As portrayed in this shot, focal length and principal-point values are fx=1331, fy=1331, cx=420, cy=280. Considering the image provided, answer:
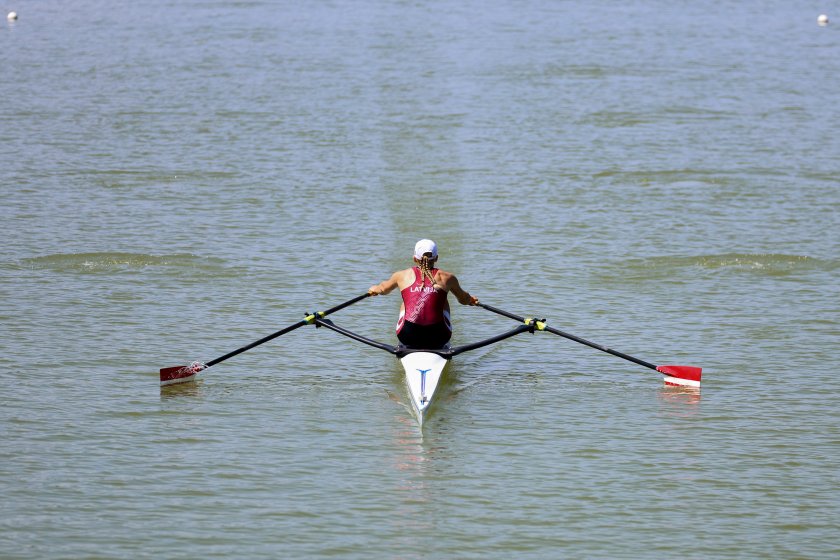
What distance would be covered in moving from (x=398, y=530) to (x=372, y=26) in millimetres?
38540

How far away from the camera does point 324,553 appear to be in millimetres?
11148

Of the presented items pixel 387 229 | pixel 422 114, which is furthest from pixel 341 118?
pixel 387 229

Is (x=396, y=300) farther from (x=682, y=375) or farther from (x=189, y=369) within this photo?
(x=682, y=375)

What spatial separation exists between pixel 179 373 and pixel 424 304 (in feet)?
9.64

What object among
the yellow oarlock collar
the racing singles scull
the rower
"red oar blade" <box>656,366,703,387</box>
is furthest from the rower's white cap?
"red oar blade" <box>656,366,703,387</box>

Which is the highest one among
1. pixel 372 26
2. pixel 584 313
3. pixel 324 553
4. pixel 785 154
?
pixel 372 26

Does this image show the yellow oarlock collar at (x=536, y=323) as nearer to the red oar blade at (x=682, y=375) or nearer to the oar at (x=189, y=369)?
the red oar blade at (x=682, y=375)

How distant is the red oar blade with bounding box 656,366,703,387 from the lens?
601 inches

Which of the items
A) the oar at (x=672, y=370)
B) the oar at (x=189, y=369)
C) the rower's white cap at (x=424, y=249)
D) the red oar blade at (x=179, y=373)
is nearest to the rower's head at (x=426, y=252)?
the rower's white cap at (x=424, y=249)

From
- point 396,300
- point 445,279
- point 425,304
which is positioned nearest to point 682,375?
point 445,279

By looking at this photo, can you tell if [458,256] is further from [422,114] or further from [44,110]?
[44,110]

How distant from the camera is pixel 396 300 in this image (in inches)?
762

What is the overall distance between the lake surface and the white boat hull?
0.36 m

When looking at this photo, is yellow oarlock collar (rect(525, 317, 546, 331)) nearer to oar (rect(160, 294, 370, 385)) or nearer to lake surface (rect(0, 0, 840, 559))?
lake surface (rect(0, 0, 840, 559))
